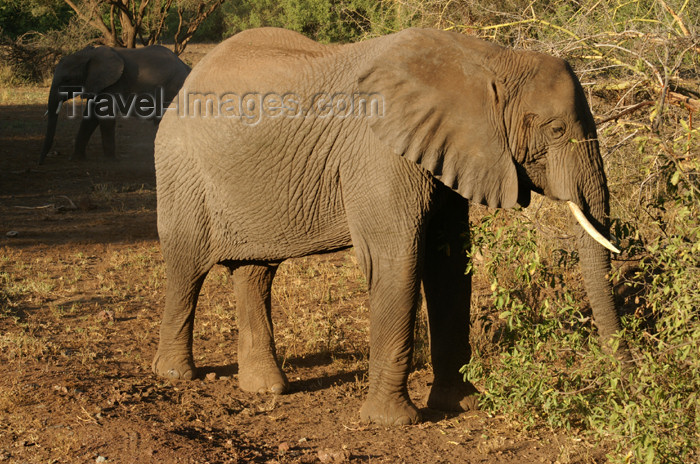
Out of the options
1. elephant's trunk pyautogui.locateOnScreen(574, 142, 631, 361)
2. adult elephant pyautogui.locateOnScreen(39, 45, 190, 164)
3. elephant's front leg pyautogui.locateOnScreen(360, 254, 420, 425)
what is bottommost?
elephant's front leg pyautogui.locateOnScreen(360, 254, 420, 425)

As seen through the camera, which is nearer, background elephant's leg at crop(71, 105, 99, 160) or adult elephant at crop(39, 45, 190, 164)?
background elephant's leg at crop(71, 105, 99, 160)

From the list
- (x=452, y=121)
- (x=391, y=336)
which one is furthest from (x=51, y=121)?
(x=452, y=121)

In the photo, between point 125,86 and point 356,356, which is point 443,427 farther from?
point 125,86

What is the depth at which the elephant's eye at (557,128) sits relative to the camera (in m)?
4.44

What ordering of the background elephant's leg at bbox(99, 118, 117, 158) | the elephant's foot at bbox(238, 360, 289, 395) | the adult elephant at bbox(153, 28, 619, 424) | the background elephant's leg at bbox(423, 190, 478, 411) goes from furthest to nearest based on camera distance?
the background elephant's leg at bbox(99, 118, 117, 158) → the elephant's foot at bbox(238, 360, 289, 395) → the background elephant's leg at bbox(423, 190, 478, 411) → the adult elephant at bbox(153, 28, 619, 424)

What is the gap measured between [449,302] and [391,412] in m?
0.78

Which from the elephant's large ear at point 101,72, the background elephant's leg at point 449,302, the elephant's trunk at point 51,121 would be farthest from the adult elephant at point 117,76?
the background elephant's leg at point 449,302

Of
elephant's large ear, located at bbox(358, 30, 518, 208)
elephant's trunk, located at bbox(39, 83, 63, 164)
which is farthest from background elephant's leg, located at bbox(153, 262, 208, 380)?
elephant's trunk, located at bbox(39, 83, 63, 164)

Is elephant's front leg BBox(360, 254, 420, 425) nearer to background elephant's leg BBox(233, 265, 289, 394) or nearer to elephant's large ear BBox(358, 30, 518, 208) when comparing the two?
elephant's large ear BBox(358, 30, 518, 208)

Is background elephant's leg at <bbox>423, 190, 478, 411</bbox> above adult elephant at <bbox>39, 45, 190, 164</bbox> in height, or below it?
below

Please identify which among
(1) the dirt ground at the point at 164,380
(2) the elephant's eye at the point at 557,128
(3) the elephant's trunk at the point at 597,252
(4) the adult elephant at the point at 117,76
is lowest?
(1) the dirt ground at the point at 164,380

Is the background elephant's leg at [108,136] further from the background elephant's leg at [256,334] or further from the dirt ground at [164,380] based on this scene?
the background elephant's leg at [256,334]

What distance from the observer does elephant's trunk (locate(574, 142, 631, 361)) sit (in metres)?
4.39

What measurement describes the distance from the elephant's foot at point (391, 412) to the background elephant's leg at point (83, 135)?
10626mm
